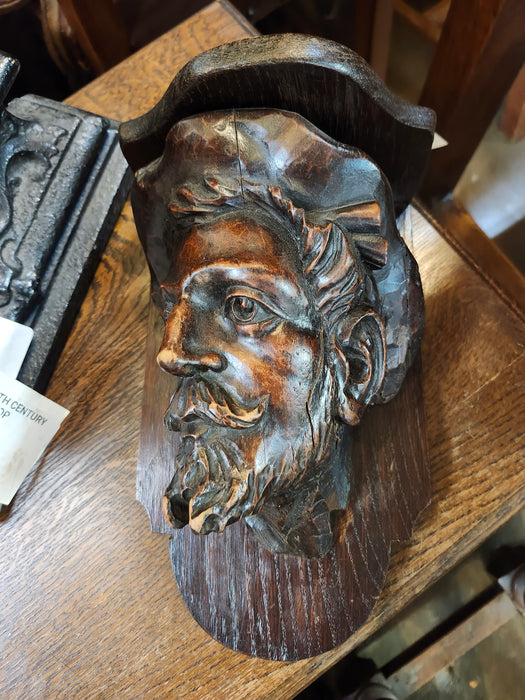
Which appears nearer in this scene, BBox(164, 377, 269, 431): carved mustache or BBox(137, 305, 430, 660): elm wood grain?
BBox(164, 377, 269, 431): carved mustache

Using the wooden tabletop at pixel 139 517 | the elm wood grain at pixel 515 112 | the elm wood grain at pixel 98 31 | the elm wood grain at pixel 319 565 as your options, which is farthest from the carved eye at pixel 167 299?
the elm wood grain at pixel 515 112

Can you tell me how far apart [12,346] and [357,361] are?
0.64m

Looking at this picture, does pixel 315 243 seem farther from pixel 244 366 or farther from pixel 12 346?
pixel 12 346

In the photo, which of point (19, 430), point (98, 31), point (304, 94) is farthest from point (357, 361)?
point (98, 31)

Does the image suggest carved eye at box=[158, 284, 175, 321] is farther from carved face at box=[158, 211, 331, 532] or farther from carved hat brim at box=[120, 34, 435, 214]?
carved hat brim at box=[120, 34, 435, 214]

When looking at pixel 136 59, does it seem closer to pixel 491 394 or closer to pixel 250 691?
pixel 491 394

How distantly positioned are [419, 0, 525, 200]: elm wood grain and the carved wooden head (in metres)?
0.62

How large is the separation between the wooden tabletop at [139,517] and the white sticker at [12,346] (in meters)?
0.08

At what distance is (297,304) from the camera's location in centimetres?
58

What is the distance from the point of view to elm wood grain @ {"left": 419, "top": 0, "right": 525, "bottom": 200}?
1.01 meters

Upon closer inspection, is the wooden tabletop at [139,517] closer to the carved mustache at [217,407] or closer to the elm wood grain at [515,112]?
the carved mustache at [217,407]

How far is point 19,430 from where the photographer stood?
0.95m

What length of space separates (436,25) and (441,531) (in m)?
1.43

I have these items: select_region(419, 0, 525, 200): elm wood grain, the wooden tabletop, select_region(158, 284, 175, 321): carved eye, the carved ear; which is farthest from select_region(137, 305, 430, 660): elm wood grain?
select_region(419, 0, 525, 200): elm wood grain
